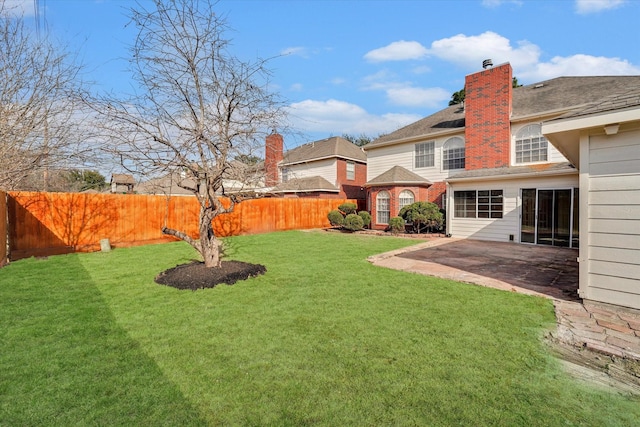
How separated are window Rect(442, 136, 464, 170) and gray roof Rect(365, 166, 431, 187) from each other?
1.34 m

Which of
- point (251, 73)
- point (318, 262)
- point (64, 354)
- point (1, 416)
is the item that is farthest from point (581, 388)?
point (251, 73)

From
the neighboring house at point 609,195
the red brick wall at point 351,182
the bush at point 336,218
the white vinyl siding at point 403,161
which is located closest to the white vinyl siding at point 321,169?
the red brick wall at point 351,182

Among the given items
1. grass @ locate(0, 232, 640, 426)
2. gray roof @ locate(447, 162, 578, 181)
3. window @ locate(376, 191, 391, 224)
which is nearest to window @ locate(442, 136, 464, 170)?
gray roof @ locate(447, 162, 578, 181)

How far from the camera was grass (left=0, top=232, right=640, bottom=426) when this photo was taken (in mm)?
2221

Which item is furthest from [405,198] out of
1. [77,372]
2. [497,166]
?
[77,372]

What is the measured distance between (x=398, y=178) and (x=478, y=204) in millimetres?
4325

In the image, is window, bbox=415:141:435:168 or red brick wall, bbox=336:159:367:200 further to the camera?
Result: red brick wall, bbox=336:159:367:200

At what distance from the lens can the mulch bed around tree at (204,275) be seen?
555cm

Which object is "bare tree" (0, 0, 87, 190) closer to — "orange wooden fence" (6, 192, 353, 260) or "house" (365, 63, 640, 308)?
"orange wooden fence" (6, 192, 353, 260)

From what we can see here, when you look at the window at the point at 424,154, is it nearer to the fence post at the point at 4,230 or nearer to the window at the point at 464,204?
the window at the point at 464,204

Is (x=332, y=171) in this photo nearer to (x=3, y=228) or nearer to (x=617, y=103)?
(x=3, y=228)

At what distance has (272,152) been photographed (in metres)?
6.97

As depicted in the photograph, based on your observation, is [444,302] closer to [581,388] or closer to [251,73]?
[581,388]

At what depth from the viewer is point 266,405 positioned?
2295mm
